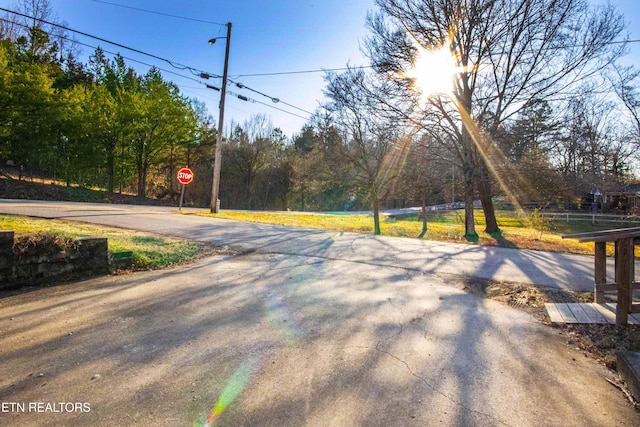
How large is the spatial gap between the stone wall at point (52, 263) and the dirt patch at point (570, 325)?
5.54m

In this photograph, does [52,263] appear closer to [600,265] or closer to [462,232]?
[600,265]

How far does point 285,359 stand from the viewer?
283cm

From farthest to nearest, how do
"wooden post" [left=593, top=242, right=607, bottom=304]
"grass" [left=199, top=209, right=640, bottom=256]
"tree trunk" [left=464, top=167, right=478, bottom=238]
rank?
"tree trunk" [left=464, top=167, right=478, bottom=238] < "grass" [left=199, top=209, right=640, bottom=256] < "wooden post" [left=593, top=242, right=607, bottom=304]

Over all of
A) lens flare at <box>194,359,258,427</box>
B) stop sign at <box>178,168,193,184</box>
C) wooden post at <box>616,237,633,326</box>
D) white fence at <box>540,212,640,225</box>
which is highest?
stop sign at <box>178,168,193,184</box>

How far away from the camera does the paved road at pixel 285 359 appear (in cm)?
219

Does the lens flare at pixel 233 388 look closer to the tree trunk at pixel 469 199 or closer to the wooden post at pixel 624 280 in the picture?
the wooden post at pixel 624 280

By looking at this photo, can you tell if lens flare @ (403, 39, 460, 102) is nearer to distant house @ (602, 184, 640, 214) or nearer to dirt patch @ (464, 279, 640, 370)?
dirt patch @ (464, 279, 640, 370)

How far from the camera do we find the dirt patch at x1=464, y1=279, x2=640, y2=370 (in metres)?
3.37

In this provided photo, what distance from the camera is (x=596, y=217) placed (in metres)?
30.4

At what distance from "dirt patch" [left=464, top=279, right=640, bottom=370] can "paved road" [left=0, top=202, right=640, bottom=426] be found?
0.57ft

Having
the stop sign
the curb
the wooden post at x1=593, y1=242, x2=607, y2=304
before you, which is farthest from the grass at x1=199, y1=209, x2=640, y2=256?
the curb

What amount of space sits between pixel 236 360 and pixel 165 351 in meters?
0.62

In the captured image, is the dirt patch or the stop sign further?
the stop sign

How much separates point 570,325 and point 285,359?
327 centimetres
